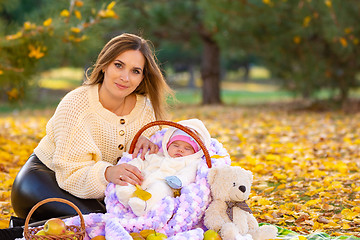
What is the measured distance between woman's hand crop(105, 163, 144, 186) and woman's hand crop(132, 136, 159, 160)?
0.19m

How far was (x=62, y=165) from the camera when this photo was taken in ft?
9.11

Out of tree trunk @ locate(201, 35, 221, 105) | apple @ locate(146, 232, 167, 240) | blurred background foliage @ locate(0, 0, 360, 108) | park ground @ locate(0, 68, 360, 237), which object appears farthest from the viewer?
tree trunk @ locate(201, 35, 221, 105)

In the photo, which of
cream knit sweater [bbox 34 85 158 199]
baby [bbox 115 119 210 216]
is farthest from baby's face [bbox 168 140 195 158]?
cream knit sweater [bbox 34 85 158 199]

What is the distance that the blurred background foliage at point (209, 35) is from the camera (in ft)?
16.9

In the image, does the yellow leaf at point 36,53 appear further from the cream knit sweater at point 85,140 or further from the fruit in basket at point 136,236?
the fruit in basket at point 136,236

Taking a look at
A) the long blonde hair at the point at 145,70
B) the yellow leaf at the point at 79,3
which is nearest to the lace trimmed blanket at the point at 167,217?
the long blonde hair at the point at 145,70

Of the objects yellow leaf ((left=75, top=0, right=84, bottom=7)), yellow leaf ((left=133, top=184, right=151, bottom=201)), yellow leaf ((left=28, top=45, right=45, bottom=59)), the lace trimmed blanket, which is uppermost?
yellow leaf ((left=75, top=0, right=84, bottom=7))

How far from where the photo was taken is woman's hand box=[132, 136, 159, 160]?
9.25 ft

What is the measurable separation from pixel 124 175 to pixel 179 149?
38 cm

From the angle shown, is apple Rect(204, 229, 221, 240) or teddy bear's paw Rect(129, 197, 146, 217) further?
teddy bear's paw Rect(129, 197, 146, 217)

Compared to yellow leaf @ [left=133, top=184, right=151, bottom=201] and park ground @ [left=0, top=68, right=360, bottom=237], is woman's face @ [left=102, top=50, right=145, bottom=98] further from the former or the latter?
yellow leaf @ [left=133, top=184, right=151, bottom=201]

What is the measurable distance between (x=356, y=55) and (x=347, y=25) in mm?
1074

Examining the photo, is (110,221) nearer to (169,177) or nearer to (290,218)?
(169,177)

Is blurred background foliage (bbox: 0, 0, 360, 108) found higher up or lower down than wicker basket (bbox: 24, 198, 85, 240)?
higher up
